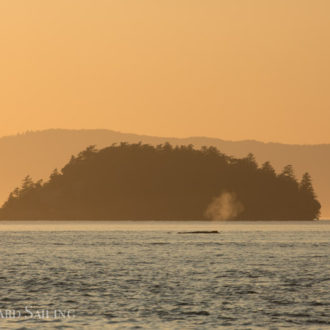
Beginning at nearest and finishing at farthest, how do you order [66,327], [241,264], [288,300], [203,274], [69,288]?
[66,327] < [288,300] < [69,288] < [203,274] < [241,264]

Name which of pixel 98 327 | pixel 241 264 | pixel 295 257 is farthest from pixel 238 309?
pixel 295 257

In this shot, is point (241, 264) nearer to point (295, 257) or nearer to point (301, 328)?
point (295, 257)

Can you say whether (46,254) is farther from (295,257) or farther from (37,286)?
(37,286)

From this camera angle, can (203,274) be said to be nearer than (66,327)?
No

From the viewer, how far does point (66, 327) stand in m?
60.5

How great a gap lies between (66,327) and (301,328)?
1406 centimetres

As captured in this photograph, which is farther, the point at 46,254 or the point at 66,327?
the point at 46,254

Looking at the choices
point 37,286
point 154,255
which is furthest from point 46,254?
point 37,286

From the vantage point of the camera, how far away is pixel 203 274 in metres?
105

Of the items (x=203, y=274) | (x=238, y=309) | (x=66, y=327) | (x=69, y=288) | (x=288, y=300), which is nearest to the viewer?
(x=66, y=327)

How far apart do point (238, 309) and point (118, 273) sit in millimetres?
37507

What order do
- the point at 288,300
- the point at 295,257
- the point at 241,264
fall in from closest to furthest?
the point at 288,300, the point at 241,264, the point at 295,257

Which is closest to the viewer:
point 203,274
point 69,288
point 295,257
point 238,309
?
point 238,309

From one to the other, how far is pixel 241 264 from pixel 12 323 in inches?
2557
